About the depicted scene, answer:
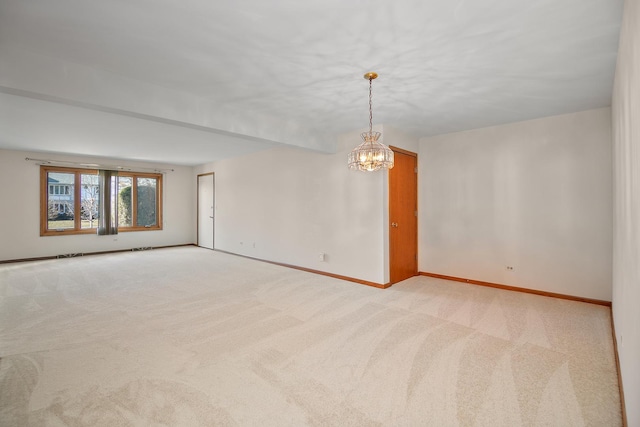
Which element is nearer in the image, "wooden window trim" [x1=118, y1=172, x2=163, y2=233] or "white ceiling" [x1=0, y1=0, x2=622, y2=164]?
"white ceiling" [x1=0, y1=0, x2=622, y2=164]

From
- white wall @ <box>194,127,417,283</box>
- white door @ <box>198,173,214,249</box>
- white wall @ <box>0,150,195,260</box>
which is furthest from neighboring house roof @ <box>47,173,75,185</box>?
white wall @ <box>194,127,417,283</box>

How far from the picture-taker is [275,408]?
1.84 metres

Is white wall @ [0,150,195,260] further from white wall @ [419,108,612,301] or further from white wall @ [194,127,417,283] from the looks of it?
white wall @ [419,108,612,301]

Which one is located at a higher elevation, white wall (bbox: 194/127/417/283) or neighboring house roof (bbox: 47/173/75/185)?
neighboring house roof (bbox: 47/173/75/185)

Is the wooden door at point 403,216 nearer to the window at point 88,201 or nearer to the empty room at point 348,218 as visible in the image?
the empty room at point 348,218

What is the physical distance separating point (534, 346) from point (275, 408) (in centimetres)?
237

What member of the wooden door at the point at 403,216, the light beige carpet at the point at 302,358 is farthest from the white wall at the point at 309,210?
the light beige carpet at the point at 302,358

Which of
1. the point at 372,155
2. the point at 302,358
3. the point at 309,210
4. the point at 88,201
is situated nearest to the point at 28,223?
the point at 88,201

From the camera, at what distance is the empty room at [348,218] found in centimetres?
187

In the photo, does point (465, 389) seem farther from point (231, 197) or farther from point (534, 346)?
point (231, 197)

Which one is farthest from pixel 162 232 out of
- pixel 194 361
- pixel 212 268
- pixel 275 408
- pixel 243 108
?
pixel 275 408

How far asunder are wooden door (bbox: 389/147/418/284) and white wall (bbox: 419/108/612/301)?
19 centimetres

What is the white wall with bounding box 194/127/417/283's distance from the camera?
4602mm

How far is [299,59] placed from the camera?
2.45m
